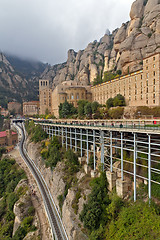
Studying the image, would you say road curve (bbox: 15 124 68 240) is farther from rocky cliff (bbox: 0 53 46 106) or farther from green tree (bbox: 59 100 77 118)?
rocky cliff (bbox: 0 53 46 106)

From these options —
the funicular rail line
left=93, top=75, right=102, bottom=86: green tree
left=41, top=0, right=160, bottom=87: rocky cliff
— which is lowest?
the funicular rail line

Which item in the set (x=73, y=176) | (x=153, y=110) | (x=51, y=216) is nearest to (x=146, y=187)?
(x=73, y=176)

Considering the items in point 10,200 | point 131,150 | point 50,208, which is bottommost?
point 10,200

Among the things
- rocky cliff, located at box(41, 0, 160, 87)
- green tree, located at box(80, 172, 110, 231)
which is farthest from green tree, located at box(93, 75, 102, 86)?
green tree, located at box(80, 172, 110, 231)

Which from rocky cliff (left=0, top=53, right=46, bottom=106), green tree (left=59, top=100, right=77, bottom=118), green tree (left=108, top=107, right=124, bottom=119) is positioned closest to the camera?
green tree (left=108, top=107, right=124, bottom=119)

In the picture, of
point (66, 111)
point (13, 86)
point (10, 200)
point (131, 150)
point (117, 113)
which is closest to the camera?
point (131, 150)

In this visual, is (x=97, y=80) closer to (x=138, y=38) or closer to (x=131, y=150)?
(x=138, y=38)

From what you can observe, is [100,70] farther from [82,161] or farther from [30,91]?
[30,91]

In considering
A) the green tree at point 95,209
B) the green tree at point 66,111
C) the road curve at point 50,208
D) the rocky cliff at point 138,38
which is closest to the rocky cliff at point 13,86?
the green tree at point 66,111

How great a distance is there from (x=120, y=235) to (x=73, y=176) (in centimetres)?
1306

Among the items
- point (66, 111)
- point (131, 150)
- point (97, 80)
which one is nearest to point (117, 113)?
point (66, 111)

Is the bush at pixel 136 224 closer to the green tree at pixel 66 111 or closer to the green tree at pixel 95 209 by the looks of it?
the green tree at pixel 95 209

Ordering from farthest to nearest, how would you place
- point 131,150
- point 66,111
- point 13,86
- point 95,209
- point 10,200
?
1. point 13,86
2. point 66,111
3. point 10,200
4. point 95,209
5. point 131,150

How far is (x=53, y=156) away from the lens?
31344 millimetres
